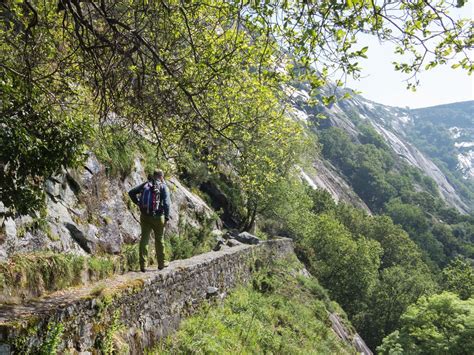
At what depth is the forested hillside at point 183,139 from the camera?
461cm

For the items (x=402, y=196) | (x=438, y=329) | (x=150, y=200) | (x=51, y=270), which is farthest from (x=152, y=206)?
(x=402, y=196)

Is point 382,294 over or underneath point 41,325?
underneath

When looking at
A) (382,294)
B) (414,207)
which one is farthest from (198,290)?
(414,207)

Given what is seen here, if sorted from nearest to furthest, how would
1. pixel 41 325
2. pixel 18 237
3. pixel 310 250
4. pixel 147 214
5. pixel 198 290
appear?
pixel 41 325, pixel 18 237, pixel 147 214, pixel 198 290, pixel 310 250

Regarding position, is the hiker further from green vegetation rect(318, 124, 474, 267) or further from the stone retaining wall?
green vegetation rect(318, 124, 474, 267)

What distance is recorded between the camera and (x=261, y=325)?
1028cm

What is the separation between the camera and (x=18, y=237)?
21.3 ft

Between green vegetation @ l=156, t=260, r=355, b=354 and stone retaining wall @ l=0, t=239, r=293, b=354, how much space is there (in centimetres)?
40

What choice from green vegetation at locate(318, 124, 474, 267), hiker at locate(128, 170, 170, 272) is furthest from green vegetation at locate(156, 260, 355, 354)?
green vegetation at locate(318, 124, 474, 267)

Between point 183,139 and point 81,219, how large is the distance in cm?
354

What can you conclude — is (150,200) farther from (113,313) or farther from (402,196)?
(402,196)

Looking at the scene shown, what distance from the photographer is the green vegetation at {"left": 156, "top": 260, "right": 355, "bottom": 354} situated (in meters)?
7.66

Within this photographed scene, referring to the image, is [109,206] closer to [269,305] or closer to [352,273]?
[269,305]

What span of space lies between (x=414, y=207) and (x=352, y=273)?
211ft
